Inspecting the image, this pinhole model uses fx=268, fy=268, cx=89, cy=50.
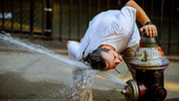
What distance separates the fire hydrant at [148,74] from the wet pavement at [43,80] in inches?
52.8

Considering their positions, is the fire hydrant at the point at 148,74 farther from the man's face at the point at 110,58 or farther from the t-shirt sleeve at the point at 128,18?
the t-shirt sleeve at the point at 128,18

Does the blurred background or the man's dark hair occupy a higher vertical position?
the man's dark hair

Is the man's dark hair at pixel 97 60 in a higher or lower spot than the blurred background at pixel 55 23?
higher

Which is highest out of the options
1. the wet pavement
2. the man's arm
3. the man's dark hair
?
the man's arm

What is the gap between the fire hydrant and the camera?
1.72 meters

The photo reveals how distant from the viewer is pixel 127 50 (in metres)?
2.64

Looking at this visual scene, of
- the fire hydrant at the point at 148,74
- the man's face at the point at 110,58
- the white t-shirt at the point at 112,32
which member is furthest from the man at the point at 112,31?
the fire hydrant at the point at 148,74

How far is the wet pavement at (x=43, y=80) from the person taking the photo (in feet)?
10.1

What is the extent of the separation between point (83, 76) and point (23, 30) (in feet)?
13.2

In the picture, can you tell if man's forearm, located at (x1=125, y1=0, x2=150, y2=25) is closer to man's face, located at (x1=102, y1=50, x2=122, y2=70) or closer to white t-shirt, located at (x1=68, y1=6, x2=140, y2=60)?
white t-shirt, located at (x1=68, y1=6, x2=140, y2=60)

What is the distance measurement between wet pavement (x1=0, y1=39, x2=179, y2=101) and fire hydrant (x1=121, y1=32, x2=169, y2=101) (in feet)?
4.40

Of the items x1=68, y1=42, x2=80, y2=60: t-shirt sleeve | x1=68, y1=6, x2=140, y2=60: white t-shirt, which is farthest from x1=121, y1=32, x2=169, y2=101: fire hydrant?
x1=68, y1=42, x2=80, y2=60: t-shirt sleeve

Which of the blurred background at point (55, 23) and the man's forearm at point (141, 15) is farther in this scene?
the blurred background at point (55, 23)

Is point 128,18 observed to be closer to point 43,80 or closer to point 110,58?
point 110,58
